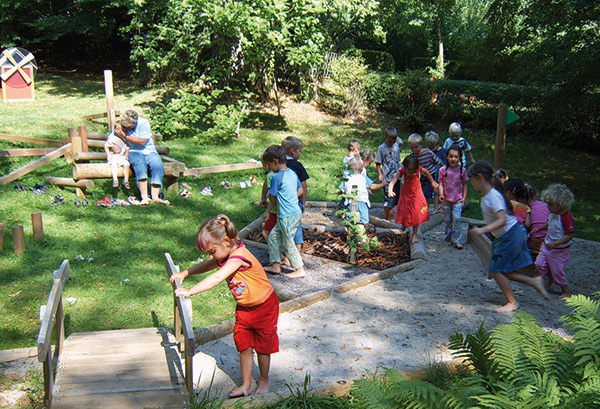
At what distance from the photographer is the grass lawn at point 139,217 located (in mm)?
5863

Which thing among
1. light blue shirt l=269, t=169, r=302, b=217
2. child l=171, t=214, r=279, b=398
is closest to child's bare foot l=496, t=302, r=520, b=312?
light blue shirt l=269, t=169, r=302, b=217

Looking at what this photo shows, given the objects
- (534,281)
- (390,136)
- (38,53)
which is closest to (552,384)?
(534,281)

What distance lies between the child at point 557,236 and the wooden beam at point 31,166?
27.1ft

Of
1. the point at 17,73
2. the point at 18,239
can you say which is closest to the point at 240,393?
the point at 18,239

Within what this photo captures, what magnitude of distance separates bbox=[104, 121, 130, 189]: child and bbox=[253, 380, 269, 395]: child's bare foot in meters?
5.86

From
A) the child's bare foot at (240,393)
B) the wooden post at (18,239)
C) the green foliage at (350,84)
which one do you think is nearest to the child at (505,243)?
the child's bare foot at (240,393)

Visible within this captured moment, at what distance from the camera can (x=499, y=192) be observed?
5820 millimetres

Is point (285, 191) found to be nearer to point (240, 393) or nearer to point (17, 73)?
point (240, 393)

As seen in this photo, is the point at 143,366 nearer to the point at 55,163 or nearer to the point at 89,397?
the point at 89,397

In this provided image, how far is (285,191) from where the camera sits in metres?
6.52

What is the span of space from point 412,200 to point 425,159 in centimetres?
122

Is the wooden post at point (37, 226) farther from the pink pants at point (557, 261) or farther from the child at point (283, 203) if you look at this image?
the pink pants at point (557, 261)

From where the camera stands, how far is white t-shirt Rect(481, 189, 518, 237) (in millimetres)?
5707

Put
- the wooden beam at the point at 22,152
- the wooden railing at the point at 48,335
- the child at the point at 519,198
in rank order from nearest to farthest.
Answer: the wooden railing at the point at 48,335 → the child at the point at 519,198 → the wooden beam at the point at 22,152
